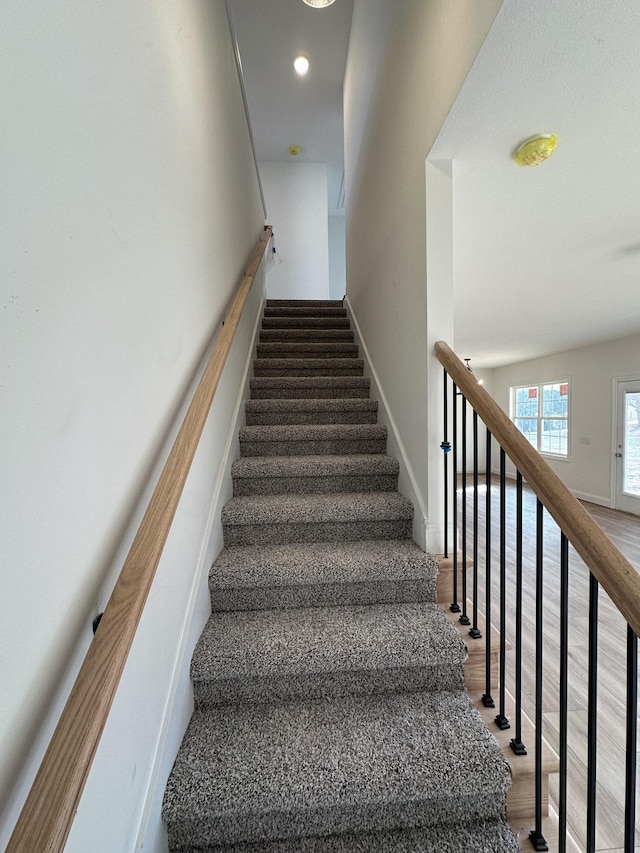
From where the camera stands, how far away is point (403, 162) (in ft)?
6.04

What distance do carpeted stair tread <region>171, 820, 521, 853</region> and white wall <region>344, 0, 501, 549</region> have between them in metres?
0.85

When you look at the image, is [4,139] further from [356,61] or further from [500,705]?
[356,61]

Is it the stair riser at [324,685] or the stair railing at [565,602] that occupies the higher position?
the stair railing at [565,602]

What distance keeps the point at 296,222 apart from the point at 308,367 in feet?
11.0

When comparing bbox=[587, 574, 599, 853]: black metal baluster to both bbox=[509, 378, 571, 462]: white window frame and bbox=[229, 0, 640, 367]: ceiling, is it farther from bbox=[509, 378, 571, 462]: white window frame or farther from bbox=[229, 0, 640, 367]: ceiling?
bbox=[509, 378, 571, 462]: white window frame

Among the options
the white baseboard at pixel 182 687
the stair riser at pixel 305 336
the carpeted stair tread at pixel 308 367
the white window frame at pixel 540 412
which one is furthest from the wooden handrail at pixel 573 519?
the white window frame at pixel 540 412

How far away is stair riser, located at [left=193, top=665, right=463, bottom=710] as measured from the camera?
3.83 ft

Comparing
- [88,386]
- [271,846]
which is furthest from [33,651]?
[271,846]

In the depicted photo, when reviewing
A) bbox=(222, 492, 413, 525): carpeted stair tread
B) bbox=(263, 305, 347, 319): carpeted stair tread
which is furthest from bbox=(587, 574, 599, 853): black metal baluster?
bbox=(263, 305, 347, 319): carpeted stair tread

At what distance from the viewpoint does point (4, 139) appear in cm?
53

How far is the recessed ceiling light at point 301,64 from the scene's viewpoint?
365 cm

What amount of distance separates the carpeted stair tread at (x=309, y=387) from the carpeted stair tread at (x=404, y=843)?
214cm

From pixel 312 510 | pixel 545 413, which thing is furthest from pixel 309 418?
pixel 545 413

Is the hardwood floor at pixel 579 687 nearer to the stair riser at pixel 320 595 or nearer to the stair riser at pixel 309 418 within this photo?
the stair riser at pixel 320 595
